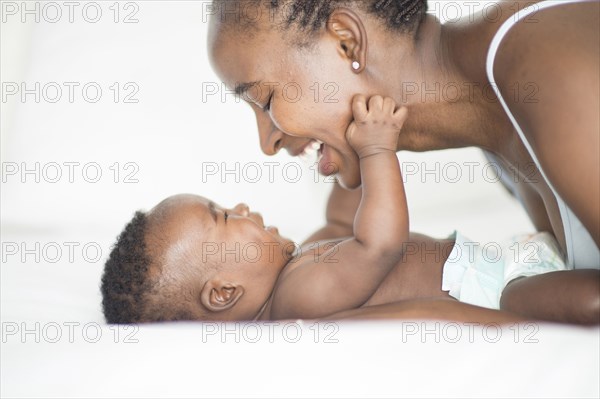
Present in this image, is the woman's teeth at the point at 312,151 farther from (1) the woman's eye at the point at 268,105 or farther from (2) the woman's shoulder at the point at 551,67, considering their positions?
(2) the woman's shoulder at the point at 551,67

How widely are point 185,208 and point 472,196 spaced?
1.05 metres

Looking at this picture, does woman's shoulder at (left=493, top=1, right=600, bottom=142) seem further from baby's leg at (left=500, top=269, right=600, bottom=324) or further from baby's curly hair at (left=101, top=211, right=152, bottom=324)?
baby's curly hair at (left=101, top=211, right=152, bottom=324)

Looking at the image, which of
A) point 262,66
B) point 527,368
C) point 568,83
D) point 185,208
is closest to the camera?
point 527,368

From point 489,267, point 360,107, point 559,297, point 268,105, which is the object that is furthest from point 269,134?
point 559,297

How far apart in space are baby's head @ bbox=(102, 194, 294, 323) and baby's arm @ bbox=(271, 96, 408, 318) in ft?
0.33

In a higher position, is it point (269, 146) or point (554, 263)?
point (269, 146)

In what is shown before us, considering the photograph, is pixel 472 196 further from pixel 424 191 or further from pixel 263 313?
pixel 263 313

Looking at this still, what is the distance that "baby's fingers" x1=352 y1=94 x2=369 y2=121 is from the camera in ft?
4.59

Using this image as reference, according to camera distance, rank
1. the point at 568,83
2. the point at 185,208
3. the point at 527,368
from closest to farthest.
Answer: the point at 527,368
the point at 568,83
the point at 185,208

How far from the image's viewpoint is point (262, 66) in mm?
1384

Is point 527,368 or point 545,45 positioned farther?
point 545,45

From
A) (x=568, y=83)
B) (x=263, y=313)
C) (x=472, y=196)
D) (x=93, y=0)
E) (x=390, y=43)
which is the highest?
(x=93, y=0)

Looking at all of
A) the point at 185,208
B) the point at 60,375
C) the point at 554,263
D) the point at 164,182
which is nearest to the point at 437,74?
the point at 554,263

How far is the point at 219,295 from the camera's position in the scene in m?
1.47
